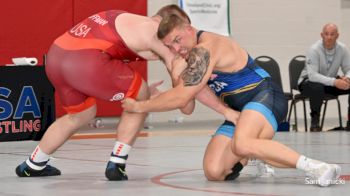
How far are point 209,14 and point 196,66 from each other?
26.7 ft

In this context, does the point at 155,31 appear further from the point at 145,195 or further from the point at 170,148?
the point at 170,148

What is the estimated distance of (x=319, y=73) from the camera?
1112 cm

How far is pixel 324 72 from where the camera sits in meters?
11.2

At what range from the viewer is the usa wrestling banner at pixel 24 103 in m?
8.88

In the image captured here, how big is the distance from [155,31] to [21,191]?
4.12 feet

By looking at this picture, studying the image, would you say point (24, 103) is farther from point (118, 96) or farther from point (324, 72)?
point (324, 72)

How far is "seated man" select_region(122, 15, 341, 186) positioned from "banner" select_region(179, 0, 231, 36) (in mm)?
7463

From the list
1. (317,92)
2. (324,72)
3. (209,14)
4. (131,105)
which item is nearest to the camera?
(131,105)

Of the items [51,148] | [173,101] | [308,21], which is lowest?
[308,21]

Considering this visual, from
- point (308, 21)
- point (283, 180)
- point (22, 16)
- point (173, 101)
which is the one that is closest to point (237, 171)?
point (283, 180)

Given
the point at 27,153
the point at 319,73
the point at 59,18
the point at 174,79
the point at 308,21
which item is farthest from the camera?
the point at 308,21

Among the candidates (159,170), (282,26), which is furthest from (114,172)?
(282,26)

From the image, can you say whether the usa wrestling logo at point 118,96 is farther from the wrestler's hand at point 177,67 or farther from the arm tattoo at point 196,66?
the arm tattoo at point 196,66

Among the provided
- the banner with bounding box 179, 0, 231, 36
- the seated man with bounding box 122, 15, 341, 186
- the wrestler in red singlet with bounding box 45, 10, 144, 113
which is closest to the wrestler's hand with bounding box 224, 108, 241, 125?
the seated man with bounding box 122, 15, 341, 186
